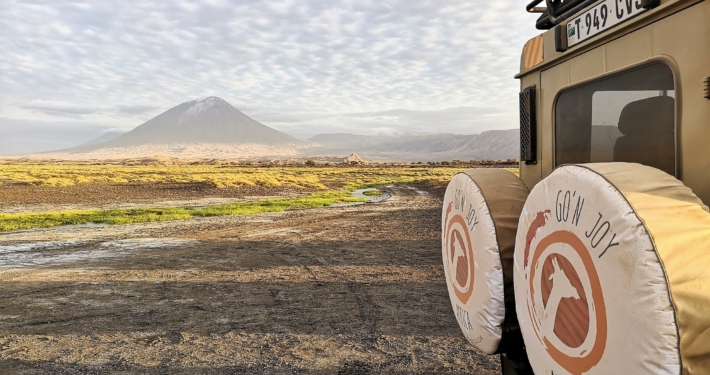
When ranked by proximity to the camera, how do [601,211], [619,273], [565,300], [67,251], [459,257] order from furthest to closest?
1. [67,251]
2. [459,257]
3. [565,300]
4. [601,211]
5. [619,273]

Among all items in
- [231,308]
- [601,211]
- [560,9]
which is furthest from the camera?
[231,308]

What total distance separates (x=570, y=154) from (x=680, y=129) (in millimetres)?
1042

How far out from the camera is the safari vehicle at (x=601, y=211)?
154 centimetres

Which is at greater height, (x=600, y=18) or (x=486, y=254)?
(x=600, y=18)

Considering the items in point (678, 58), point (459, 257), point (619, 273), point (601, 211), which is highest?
point (678, 58)

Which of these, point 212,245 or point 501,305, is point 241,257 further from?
point 501,305

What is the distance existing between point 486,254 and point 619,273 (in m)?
1.11

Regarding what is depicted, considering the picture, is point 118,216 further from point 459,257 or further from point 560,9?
point 560,9

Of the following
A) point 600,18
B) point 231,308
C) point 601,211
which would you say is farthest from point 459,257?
point 231,308

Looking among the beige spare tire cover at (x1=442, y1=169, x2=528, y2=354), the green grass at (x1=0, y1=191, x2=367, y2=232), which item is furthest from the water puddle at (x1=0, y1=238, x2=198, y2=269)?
the beige spare tire cover at (x1=442, y1=169, x2=528, y2=354)

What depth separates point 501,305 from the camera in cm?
268

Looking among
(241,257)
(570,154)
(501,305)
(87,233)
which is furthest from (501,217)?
(87,233)

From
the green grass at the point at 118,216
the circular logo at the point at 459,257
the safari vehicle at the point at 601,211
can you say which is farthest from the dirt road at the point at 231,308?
the green grass at the point at 118,216

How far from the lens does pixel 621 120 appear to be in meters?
2.62
